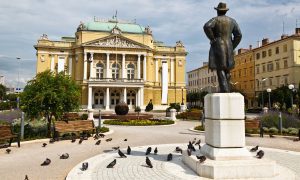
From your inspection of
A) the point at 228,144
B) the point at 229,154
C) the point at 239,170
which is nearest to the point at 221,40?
the point at 228,144

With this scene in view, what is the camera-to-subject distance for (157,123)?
84.3 feet

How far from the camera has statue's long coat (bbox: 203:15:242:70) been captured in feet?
27.6

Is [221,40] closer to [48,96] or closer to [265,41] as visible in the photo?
[48,96]

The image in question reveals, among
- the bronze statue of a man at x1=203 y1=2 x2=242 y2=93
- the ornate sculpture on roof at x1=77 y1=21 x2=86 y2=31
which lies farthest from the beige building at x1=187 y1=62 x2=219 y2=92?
the bronze statue of a man at x1=203 y1=2 x2=242 y2=93

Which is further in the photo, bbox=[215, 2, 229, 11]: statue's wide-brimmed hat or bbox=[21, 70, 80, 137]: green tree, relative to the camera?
bbox=[21, 70, 80, 137]: green tree

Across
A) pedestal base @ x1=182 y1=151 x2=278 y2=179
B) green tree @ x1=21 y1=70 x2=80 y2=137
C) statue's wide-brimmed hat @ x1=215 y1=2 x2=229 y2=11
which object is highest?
statue's wide-brimmed hat @ x1=215 y1=2 x2=229 y2=11

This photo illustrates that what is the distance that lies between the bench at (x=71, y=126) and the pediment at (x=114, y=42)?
→ 5039 cm

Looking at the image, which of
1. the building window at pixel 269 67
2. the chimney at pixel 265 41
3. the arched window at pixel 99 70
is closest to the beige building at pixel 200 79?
the chimney at pixel 265 41

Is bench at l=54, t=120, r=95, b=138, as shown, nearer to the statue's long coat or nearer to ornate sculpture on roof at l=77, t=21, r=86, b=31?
the statue's long coat

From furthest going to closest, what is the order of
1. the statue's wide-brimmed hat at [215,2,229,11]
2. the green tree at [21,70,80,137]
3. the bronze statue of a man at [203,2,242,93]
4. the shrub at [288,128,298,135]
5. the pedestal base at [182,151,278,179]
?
the shrub at [288,128,298,135], the green tree at [21,70,80,137], the statue's wide-brimmed hat at [215,2,229,11], the bronze statue of a man at [203,2,242,93], the pedestal base at [182,151,278,179]

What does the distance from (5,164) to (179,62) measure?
6658 cm

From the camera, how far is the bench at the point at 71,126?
14953 mm

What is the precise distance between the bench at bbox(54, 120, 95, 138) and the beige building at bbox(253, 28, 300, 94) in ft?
136

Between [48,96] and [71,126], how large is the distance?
2.08 meters
